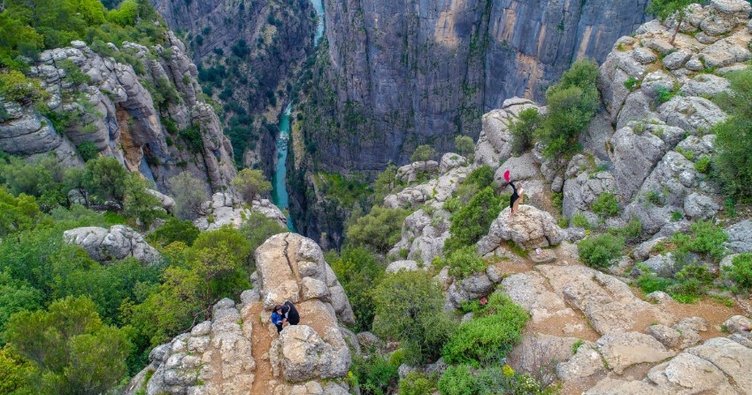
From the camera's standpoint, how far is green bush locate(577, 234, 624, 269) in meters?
19.9

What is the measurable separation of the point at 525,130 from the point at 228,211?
28.3 m

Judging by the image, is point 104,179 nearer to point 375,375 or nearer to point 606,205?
point 375,375

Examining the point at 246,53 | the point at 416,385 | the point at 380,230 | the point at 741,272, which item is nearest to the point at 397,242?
the point at 380,230

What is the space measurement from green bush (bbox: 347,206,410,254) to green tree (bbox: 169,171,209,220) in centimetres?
1459

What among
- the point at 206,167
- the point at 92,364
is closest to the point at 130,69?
the point at 206,167

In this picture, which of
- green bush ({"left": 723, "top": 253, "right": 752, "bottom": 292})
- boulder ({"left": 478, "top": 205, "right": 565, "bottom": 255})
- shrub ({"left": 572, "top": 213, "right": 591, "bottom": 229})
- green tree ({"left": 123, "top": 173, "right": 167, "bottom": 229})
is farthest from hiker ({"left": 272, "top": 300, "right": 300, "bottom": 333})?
green tree ({"left": 123, "top": 173, "right": 167, "bottom": 229})

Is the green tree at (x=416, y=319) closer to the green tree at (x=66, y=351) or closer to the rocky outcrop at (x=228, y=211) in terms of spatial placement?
the green tree at (x=66, y=351)

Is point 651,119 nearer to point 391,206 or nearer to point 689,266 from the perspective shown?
point 689,266

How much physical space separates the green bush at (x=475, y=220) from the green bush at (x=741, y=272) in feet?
40.9

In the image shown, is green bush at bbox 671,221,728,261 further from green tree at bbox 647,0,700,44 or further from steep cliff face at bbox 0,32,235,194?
steep cliff face at bbox 0,32,235,194

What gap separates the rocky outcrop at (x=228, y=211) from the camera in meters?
42.6

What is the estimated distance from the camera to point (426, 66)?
88.9 m

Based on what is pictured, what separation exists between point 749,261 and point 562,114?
1519 centimetres

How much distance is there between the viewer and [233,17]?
11612cm
